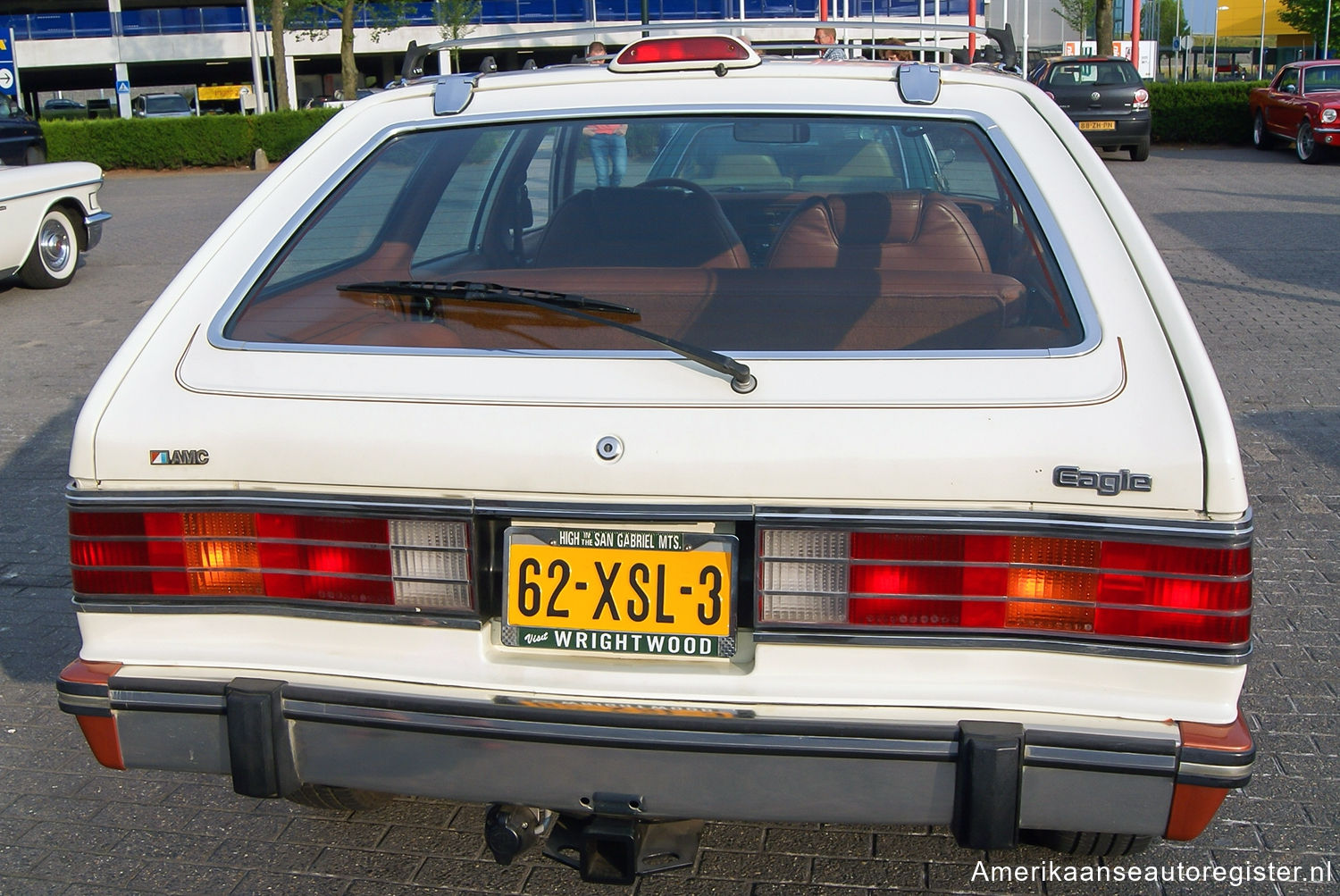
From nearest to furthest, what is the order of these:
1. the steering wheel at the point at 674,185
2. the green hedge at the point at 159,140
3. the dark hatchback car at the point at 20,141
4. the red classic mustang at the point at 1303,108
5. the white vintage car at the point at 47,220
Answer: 1. the steering wheel at the point at 674,185
2. the white vintage car at the point at 47,220
3. the red classic mustang at the point at 1303,108
4. the dark hatchback car at the point at 20,141
5. the green hedge at the point at 159,140

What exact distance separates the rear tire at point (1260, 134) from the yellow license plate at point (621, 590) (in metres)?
23.7

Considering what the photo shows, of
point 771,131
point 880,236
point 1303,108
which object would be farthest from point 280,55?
point 880,236

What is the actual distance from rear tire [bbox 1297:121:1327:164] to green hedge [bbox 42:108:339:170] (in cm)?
1841

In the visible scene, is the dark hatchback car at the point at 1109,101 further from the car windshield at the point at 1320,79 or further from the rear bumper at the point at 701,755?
the rear bumper at the point at 701,755

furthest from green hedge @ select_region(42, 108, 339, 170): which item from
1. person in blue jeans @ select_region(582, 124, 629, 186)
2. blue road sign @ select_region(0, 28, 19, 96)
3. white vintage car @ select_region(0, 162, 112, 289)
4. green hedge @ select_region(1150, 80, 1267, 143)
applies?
person in blue jeans @ select_region(582, 124, 629, 186)

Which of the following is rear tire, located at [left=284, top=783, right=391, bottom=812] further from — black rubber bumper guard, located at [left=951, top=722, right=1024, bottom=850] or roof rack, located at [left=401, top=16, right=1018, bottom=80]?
roof rack, located at [left=401, top=16, right=1018, bottom=80]

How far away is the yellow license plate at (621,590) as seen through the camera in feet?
7.12

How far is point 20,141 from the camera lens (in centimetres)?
2244

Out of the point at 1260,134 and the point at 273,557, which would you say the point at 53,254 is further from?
the point at 1260,134

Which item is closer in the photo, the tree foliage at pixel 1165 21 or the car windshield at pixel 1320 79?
the car windshield at pixel 1320 79

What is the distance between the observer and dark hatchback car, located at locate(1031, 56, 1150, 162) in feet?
69.2

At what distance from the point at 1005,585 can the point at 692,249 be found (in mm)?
983

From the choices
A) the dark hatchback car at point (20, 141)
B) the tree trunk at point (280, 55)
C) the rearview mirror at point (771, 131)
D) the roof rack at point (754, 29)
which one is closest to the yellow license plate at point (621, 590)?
the rearview mirror at point (771, 131)

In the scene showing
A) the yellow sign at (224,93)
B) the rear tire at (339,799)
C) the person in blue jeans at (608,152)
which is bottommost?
the rear tire at (339,799)
